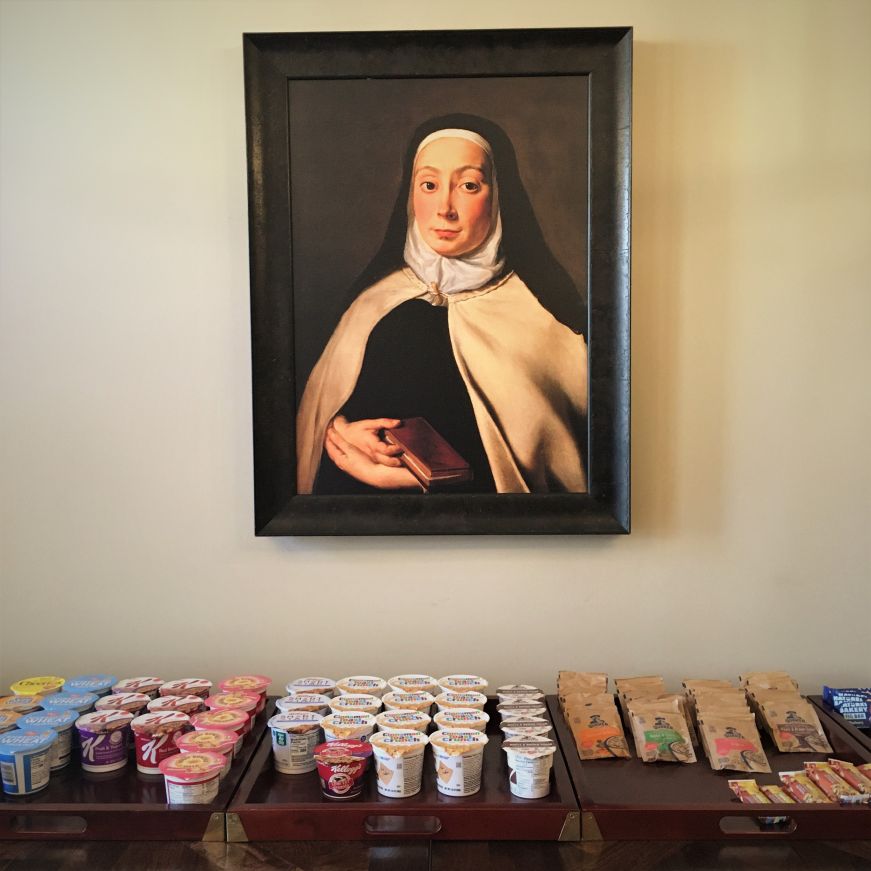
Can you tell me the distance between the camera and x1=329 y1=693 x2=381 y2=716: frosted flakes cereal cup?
4.90 ft

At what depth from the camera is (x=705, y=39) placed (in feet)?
5.60

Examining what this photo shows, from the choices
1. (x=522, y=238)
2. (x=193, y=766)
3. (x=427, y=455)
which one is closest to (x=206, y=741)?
(x=193, y=766)

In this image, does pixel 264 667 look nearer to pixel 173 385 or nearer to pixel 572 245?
pixel 173 385

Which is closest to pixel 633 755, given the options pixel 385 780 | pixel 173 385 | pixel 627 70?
pixel 385 780

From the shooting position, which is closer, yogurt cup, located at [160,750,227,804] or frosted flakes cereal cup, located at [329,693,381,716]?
yogurt cup, located at [160,750,227,804]

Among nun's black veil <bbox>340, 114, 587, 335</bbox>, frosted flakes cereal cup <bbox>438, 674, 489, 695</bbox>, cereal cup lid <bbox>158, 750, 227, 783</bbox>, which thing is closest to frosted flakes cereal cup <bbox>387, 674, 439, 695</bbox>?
frosted flakes cereal cup <bbox>438, 674, 489, 695</bbox>

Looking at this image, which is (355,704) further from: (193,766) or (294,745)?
(193,766)

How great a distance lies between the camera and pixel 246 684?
1.62 m

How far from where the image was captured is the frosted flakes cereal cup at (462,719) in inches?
57.3

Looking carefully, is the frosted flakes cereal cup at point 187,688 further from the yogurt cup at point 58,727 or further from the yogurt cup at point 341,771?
the yogurt cup at point 341,771

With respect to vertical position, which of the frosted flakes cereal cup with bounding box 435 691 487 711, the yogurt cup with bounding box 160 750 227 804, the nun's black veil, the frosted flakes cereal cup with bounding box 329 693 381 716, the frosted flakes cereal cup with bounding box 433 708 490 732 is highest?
the nun's black veil

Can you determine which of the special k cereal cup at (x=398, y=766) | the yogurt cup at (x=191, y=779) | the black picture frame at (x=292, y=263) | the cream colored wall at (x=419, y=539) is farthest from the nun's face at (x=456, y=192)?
the yogurt cup at (x=191, y=779)

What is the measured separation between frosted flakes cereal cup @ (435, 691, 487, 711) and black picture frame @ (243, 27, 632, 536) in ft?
1.07

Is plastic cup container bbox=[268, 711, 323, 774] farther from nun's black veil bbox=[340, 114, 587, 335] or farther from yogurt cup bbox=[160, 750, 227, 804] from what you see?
nun's black veil bbox=[340, 114, 587, 335]
